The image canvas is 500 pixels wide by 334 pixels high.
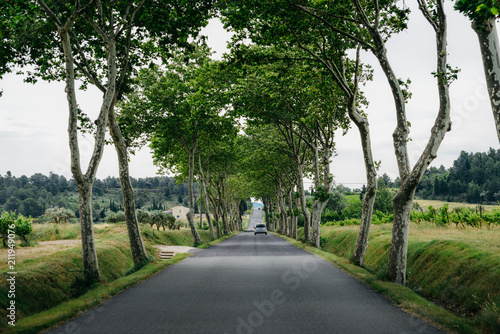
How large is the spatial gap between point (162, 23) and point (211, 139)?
1985cm

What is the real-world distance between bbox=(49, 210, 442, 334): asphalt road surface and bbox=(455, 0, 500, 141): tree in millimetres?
3857

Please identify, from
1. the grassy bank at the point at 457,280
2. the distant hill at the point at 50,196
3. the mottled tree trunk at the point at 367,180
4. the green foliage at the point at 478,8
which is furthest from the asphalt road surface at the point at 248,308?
the distant hill at the point at 50,196

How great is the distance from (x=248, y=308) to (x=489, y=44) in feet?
21.0

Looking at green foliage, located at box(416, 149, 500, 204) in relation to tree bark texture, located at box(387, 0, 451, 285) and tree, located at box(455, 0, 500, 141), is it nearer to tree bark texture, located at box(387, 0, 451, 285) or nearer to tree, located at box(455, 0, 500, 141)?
tree bark texture, located at box(387, 0, 451, 285)

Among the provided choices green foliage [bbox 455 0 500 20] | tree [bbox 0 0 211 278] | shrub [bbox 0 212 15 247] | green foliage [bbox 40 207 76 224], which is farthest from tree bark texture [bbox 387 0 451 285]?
green foliage [bbox 40 207 76 224]

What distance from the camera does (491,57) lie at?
6562 millimetres

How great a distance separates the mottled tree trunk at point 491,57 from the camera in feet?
20.7

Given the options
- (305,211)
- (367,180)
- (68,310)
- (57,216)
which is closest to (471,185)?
(305,211)

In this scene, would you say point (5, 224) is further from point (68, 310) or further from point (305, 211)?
point (305, 211)

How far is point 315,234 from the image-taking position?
2667cm

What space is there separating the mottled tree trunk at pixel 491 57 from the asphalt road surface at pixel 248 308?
3776 mm

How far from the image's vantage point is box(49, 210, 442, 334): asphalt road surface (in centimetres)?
621

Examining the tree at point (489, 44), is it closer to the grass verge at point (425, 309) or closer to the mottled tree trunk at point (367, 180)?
the grass verge at point (425, 309)

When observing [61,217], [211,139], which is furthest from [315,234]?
[61,217]
